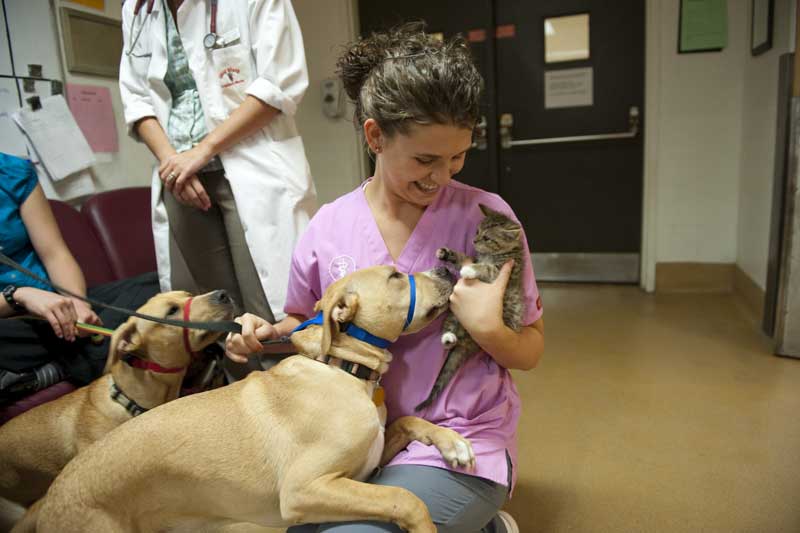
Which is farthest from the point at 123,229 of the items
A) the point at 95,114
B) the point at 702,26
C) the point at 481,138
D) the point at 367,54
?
the point at 702,26

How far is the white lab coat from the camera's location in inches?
75.4

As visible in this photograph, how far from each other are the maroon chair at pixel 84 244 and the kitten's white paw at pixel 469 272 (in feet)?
6.45

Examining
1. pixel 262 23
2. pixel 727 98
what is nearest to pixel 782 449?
pixel 262 23

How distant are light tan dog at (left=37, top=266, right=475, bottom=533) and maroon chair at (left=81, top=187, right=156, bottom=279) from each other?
1699 mm

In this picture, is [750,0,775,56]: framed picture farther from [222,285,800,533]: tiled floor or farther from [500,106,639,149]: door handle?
[222,285,800,533]: tiled floor

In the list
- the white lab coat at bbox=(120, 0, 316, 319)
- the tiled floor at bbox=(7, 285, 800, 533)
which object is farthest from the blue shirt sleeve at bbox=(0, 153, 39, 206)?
the tiled floor at bbox=(7, 285, 800, 533)

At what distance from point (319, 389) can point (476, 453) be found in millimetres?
404

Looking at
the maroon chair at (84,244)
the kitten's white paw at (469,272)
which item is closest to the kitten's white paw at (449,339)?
the kitten's white paw at (469,272)

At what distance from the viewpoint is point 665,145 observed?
4.27 m

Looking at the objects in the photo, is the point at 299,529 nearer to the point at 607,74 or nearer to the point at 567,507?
the point at 567,507

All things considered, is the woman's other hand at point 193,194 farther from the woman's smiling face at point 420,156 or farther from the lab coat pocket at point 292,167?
the woman's smiling face at point 420,156

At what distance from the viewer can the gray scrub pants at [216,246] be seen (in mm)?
2016

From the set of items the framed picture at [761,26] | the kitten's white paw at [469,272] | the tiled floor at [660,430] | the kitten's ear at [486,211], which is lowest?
the tiled floor at [660,430]

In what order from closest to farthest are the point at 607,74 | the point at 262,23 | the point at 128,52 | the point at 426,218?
the point at 426,218 → the point at 262,23 → the point at 128,52 → the point at 607,74
